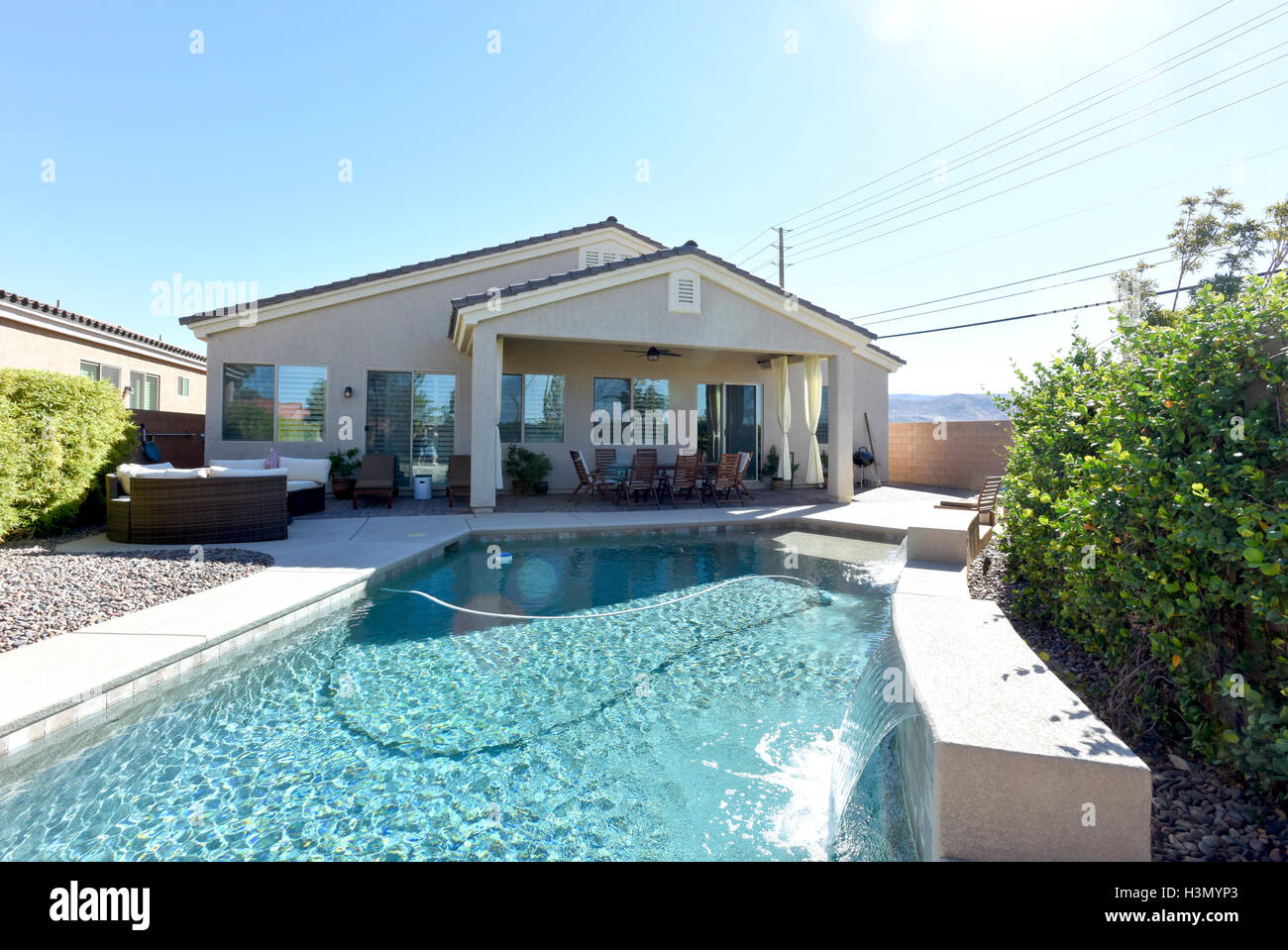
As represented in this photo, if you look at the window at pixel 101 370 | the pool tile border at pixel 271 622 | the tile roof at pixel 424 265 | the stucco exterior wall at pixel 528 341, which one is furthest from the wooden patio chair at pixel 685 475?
the window at pixel 101 370

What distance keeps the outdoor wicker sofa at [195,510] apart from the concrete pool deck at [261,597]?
21 centimetres

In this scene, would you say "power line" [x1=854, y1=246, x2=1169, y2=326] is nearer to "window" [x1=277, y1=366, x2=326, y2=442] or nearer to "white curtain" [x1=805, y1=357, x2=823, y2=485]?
"white curtain" [x1=805, y1=357, x2=823, y2=485]

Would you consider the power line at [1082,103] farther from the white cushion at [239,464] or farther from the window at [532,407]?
the white cushion at [239,464]

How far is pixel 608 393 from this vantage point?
13.1 m

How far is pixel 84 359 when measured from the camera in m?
12.1

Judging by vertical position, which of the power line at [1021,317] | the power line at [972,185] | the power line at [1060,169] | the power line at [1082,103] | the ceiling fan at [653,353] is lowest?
the ceiling fan at [653,353]

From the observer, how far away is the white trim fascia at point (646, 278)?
9.46m

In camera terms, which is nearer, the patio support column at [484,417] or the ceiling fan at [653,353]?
the patio support column at [484,417]

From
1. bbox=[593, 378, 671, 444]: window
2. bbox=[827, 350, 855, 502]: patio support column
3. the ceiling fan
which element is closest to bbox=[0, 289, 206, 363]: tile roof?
bbox=[593, 378, 671, 444]: window

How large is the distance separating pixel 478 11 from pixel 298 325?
247 inches
